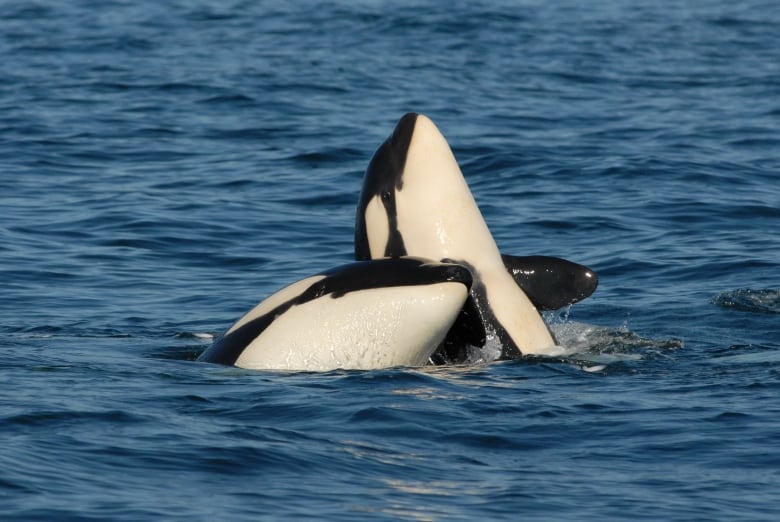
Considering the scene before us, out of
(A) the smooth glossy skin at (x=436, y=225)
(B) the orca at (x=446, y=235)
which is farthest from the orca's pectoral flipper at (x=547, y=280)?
(A) the smooth glossy skin at (x=436, y=225)

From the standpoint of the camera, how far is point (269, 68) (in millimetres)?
35812

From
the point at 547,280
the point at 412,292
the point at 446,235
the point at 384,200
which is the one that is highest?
the point at 384,200

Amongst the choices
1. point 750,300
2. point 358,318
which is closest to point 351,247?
point 750,300

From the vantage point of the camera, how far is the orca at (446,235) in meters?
13.0

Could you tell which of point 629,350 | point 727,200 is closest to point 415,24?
point 727,200

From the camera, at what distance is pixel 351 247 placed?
66.3ft

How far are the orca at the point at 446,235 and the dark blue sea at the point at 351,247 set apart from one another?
37 centimetres

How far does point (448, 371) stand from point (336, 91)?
21114mm

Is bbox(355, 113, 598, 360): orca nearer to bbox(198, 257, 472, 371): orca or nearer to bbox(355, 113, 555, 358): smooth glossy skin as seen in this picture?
bbox(355, 113, 555, 358): smooth glossy skin

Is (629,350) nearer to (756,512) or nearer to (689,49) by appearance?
(756,512)

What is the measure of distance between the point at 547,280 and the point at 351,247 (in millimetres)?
7130

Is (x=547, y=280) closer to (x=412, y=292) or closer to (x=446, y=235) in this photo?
(x=446, y=235)

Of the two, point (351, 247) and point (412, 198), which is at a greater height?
point (412, 198)

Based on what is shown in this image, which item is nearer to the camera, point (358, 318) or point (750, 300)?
point (358, 318)
